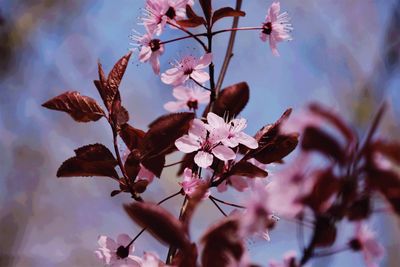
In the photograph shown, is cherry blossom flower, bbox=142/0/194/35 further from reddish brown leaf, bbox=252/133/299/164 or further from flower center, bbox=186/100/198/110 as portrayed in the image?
reddish brown leaf, bbox=252/133/299/164

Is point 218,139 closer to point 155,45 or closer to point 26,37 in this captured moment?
point 155,45

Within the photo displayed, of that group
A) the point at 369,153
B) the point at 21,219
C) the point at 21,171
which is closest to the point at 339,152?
the point at 369,153

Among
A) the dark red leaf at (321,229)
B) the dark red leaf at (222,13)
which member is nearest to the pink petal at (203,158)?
the dark red leaf at (222,13)

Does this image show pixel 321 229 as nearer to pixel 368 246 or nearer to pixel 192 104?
pixel 368 246

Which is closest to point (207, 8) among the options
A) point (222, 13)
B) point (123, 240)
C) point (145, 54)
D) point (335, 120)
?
point (222, 13)

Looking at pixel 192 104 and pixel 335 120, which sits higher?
pixel 335 120

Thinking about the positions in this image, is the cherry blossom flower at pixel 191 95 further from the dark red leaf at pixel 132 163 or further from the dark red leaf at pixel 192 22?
the dark red leaf at pixel 132 163

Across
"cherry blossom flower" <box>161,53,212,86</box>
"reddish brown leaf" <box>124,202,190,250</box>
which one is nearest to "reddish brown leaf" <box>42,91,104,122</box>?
"cherry blossom flower" <box>161,53,212,86</box>
